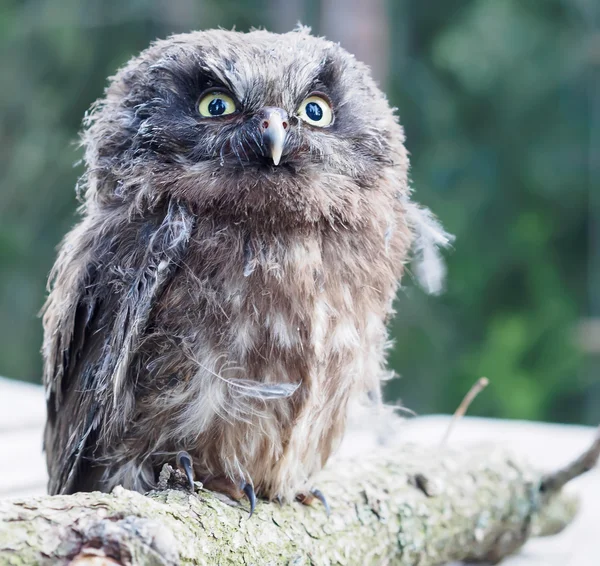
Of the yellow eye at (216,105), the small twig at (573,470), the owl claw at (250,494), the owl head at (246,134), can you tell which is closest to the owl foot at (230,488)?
the owl claw at (250,494)

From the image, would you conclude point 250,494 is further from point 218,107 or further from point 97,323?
point 218,107

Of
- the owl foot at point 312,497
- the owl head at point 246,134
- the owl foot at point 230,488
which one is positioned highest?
the owl head at point 246,134

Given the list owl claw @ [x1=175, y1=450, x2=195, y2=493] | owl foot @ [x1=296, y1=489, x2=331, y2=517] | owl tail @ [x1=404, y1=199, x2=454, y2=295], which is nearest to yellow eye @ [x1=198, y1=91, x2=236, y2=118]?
owl tail @ [x1=404, y1=199, x2=454, y2=295]

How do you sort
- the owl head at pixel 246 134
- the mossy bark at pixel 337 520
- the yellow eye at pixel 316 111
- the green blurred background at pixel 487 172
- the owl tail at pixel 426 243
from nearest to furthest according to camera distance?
the mossy bark at pixel 337 520 → the owl head at pixel 246 134 → the yellow eye at pixel 316 111 → the owl tail at pixel 426 243 → the green blurred background at pixel 487 172

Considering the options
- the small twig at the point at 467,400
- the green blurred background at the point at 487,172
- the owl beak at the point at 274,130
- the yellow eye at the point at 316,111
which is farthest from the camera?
the green blurred background at the point at 487,172

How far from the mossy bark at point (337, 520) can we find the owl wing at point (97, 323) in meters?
0.37

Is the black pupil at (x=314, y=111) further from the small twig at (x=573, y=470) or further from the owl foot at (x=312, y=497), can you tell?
the small twig at (x=573, y=470)

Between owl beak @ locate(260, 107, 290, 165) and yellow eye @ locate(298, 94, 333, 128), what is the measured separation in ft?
0.50

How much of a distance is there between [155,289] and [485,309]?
18.0 ft

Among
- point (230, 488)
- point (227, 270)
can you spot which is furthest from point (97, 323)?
point (230, 488)

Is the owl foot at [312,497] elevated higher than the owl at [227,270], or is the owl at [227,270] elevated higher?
the owl at [227,270]

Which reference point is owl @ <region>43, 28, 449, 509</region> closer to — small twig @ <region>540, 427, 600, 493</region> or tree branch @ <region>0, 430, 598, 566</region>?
tree branch @ <region>0, 430, 598, 566</region>

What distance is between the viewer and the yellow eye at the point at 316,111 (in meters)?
2.03

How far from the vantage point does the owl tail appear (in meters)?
2.37
